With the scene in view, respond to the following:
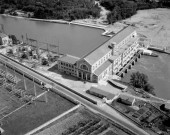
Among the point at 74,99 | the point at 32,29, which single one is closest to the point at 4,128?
the point at 74,99

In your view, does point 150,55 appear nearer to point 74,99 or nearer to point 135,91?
point 135,91

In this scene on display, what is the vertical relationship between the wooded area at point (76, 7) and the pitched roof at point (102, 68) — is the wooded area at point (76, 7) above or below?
above

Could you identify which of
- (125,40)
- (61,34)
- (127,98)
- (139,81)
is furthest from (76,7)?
(127,98)

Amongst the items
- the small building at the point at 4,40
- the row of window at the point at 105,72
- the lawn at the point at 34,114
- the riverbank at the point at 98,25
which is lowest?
the lawn at the point at 34,114

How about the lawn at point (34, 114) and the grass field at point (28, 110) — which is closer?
the lawn at point (34, 114)

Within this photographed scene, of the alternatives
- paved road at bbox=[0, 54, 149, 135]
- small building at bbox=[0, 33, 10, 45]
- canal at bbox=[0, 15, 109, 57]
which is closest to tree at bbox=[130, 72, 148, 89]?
paved road at bbox=[0, 54, 149, 135]

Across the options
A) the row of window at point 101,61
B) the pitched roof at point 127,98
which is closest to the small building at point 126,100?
the pitched roof at point 127,98

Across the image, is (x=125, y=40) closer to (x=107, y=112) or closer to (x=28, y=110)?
(x=107, y=112)

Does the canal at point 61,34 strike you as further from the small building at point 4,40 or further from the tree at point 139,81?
the tree at point 139,81
